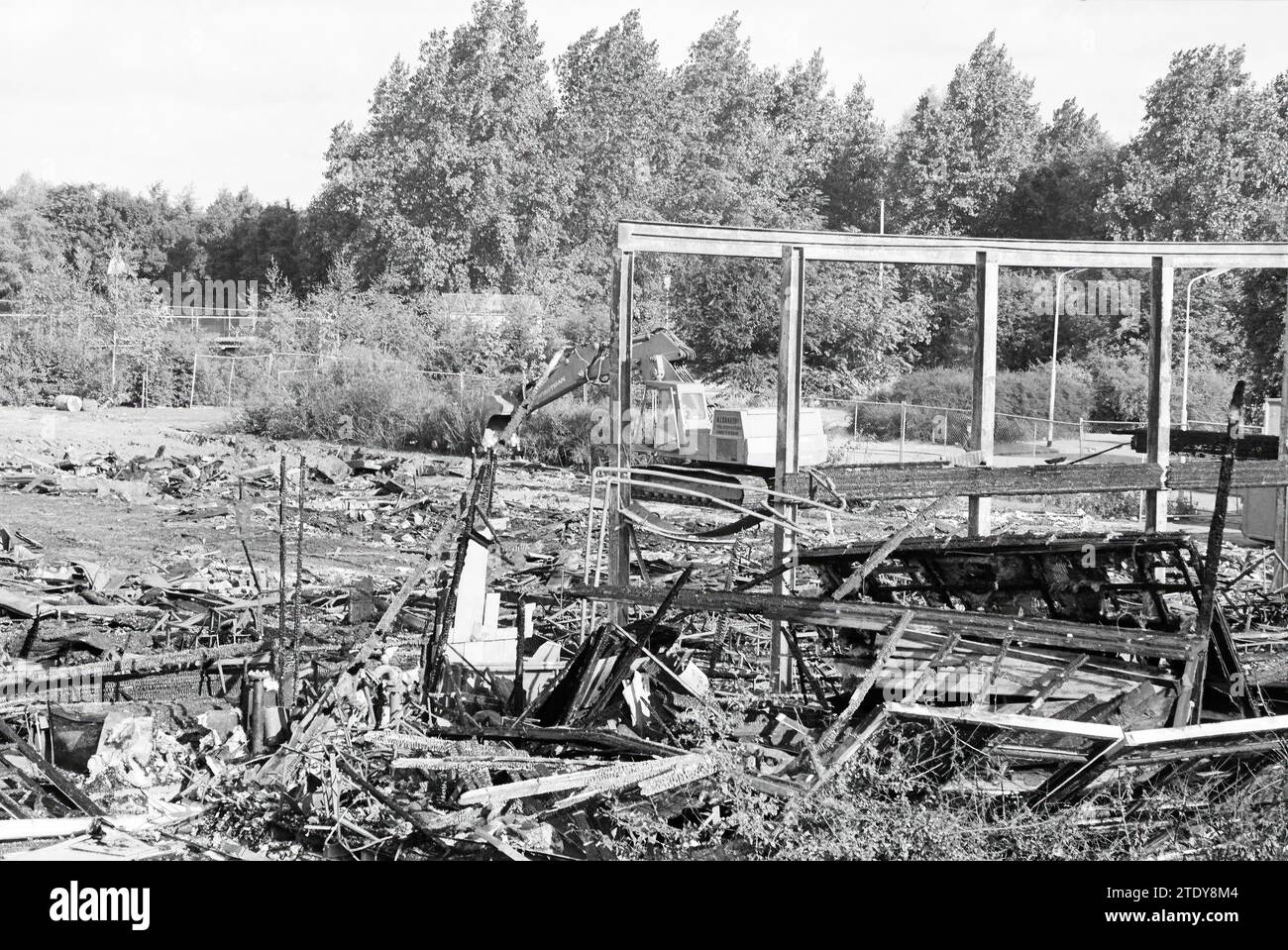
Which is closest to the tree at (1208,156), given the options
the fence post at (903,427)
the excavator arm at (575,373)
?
the fence post at (903,427)

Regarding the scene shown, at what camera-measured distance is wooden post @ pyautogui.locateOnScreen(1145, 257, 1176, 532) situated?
1219cm

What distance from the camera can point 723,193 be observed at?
59.9 m

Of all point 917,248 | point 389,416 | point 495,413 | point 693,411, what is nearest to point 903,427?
point 693,411

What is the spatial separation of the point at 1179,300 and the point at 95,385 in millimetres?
37346

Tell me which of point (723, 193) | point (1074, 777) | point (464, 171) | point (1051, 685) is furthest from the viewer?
point (723, 193)

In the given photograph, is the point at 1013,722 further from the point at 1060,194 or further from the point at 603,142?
the point at 1060,194

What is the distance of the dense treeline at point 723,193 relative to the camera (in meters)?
48.3

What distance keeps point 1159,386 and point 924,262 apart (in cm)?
267

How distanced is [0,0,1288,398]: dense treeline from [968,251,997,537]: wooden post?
101 feet

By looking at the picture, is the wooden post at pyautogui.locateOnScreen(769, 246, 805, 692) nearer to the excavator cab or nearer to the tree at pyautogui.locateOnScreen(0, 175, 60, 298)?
the excavator cab

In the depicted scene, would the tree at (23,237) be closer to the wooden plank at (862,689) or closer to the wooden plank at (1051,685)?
the wooden plank at (862,689)

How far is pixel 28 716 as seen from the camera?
331 inches
